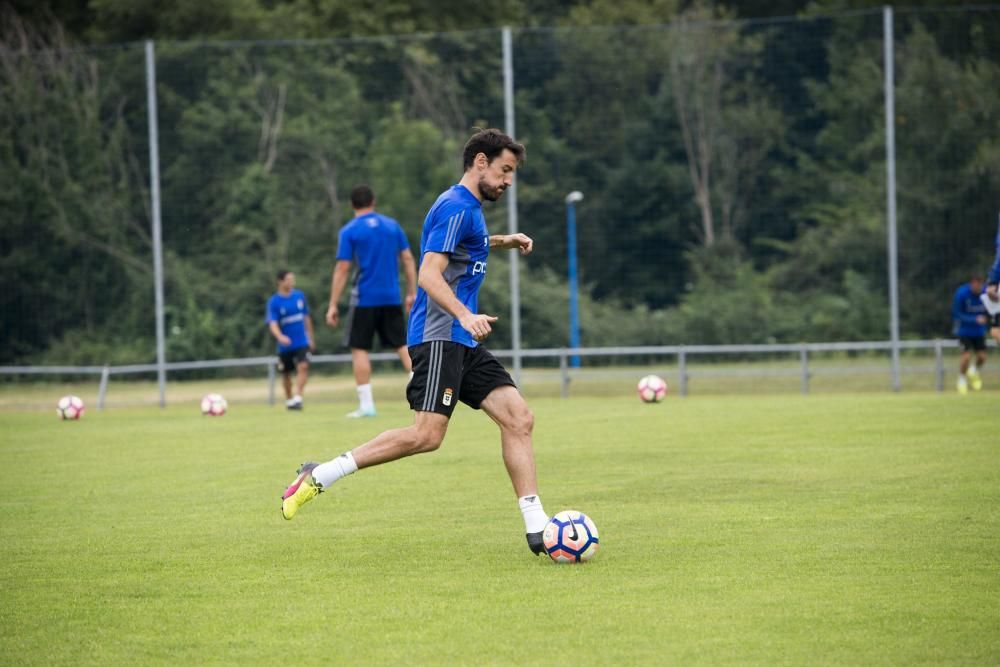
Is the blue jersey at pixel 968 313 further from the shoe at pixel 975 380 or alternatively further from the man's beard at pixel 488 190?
the man's beard at pixel 488 190

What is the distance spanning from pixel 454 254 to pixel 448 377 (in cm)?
64

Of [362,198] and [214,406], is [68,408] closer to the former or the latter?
[214,406]

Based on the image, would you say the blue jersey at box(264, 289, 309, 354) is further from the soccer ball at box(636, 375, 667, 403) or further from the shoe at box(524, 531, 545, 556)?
the shoe at box(524, 531, 545, 556)

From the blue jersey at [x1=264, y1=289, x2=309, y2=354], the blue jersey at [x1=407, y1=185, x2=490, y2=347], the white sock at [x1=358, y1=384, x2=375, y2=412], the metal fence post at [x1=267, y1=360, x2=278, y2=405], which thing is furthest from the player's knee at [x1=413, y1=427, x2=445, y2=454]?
the metal fence post at [x1=267, y1=360, x2=278, y2=405]

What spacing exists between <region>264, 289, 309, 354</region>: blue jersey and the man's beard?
1242 centimetres

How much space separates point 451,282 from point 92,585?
2315 mm

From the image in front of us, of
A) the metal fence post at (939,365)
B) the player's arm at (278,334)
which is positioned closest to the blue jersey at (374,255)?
the player's arm at (278,334)

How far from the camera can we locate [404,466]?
446 inches

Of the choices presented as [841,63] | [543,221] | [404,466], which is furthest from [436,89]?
[404,466]

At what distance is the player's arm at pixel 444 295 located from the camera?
682 centimetres

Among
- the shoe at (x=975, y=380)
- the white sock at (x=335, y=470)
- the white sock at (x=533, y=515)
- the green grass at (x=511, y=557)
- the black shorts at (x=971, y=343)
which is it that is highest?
the white sock at (x=335, y=470)

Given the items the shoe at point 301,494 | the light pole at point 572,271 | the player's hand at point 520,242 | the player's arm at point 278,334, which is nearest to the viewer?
the shoe at point 301,494

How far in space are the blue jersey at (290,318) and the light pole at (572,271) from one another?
18.2ft

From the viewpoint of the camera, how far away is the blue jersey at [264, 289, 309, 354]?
19.5 meters
